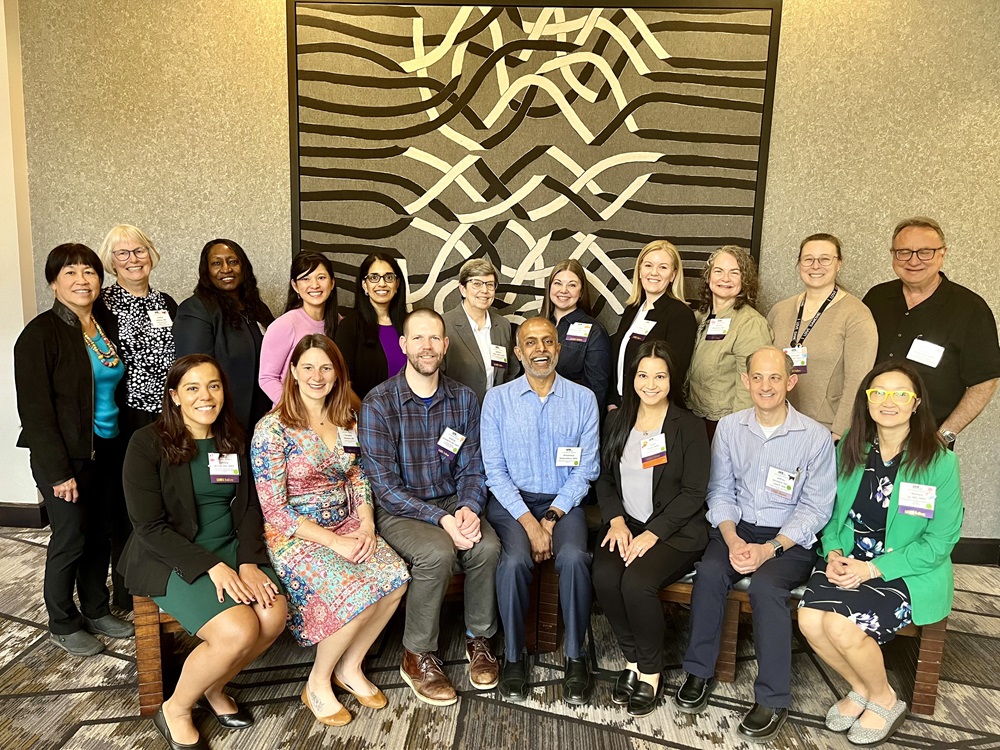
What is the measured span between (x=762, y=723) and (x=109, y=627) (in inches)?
104

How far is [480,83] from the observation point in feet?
11.9

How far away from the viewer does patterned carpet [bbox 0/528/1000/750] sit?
7.13ft

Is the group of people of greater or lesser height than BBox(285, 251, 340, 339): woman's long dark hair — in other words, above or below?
below

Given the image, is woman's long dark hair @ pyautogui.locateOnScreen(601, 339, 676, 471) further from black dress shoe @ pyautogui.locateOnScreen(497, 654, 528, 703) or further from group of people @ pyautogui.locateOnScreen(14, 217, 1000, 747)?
black dress shoe @ pyautogui.locateOnScreen(497, 654, 528, 703)

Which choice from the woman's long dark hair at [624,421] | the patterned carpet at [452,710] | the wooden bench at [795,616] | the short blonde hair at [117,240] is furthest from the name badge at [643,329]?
the short blonde hair at [117,240]

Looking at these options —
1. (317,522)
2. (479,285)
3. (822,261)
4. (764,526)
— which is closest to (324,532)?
(317,522)

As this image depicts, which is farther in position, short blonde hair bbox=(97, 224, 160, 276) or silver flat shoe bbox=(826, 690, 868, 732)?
short blonde hair bbox=(97, 224, 160, 276)

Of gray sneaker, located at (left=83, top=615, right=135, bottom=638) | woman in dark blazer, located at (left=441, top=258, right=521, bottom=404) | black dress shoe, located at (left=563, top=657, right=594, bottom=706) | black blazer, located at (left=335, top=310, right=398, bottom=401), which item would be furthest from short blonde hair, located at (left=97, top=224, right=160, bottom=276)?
black dress shoe, located at (left=563, top=657, right=594, bottom=706)

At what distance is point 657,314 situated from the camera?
3.10 meters

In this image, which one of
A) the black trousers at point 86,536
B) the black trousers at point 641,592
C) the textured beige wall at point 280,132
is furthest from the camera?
the textured beige wall at point 280,132

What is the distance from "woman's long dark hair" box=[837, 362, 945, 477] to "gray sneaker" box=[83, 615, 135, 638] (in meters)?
3.02

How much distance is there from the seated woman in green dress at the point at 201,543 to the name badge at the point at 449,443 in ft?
2.48

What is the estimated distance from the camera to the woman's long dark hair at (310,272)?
3.10 metres

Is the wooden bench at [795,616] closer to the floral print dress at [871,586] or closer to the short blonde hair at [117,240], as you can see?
the floral print dress at [871,586]
